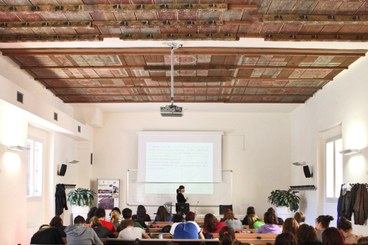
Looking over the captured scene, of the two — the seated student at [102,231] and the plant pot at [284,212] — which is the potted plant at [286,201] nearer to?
the plant pot at [284,212]

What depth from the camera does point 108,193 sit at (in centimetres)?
1652

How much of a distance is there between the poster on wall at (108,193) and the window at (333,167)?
643cm

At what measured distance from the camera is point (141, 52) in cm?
975

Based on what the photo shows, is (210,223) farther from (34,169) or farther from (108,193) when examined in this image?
(108,193)

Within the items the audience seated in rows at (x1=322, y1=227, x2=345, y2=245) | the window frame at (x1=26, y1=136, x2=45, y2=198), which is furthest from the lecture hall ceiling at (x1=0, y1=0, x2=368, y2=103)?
the audience seated in rows at (x1=322, y1=227, x2=345, y2=245)

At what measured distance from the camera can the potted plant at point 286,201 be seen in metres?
14.9

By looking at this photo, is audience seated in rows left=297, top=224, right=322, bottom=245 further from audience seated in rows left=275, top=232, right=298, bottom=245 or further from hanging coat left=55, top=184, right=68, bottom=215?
hanging coat left=55, top=184, right=68, bottom=215

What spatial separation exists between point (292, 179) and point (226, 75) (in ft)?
19.2

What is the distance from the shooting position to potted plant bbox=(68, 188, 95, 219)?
1502 cm

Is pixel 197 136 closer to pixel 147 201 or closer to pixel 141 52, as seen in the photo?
pixel 147 201

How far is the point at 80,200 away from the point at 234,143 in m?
4.96

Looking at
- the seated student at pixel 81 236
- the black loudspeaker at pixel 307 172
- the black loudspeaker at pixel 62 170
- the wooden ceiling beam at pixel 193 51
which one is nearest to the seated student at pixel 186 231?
the seated student at pixel 81 236

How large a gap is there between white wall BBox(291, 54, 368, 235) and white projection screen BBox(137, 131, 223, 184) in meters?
2.43

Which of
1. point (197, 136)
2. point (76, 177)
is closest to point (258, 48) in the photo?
point (197, 136)
